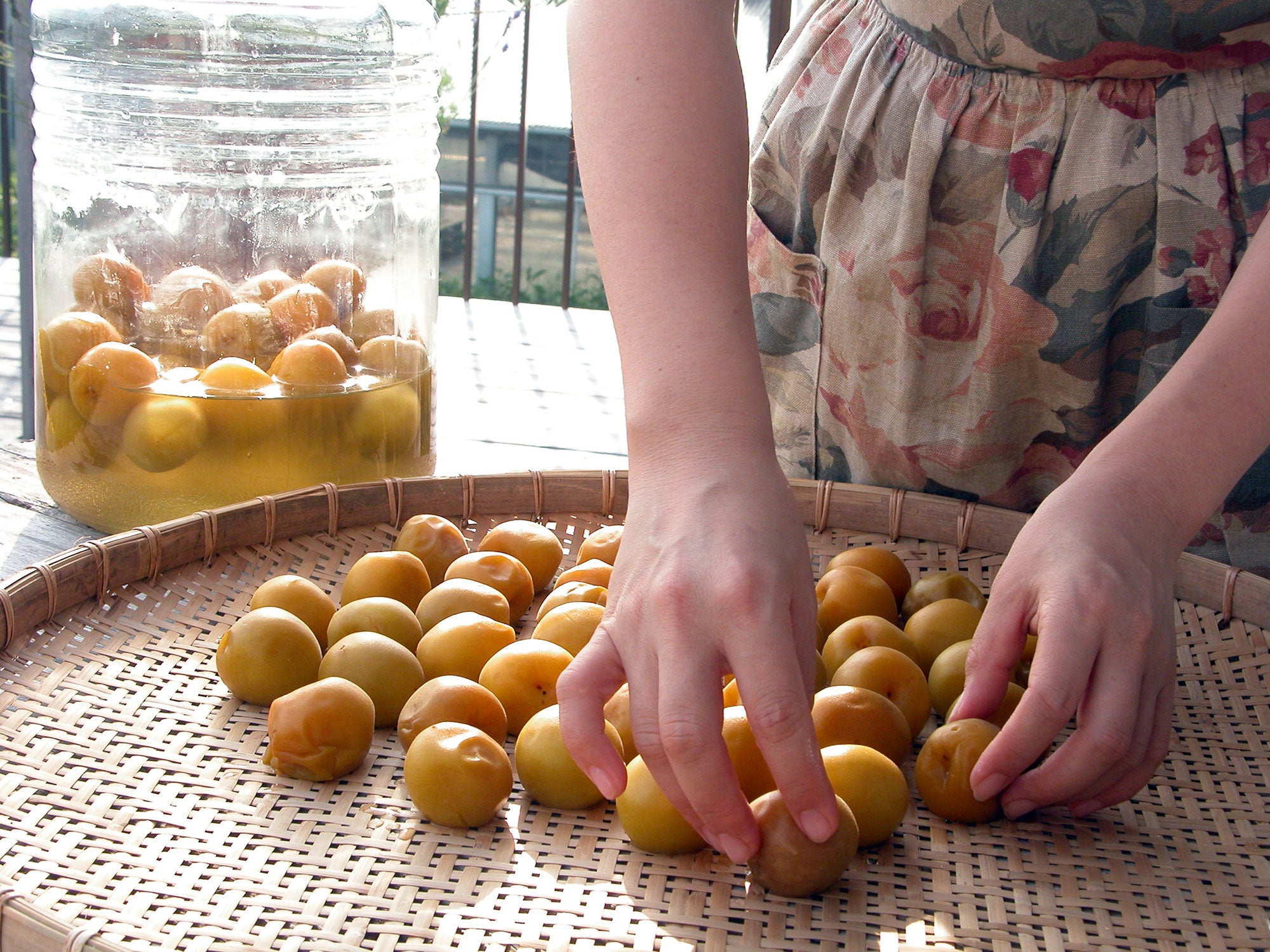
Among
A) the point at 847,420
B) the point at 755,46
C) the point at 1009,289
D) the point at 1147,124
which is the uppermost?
the point at 755,46

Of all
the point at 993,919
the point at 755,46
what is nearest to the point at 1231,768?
the point at 993,919

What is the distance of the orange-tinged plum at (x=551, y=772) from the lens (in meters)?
0.60

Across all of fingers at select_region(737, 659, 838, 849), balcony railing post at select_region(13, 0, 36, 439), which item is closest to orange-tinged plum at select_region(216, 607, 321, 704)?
fingers at select_region(737, 659, 838, 849)

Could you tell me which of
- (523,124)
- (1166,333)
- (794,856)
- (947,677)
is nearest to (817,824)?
(794,856)

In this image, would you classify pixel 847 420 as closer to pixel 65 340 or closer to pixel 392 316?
pixel 392 316

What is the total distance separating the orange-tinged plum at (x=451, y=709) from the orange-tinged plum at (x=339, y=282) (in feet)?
1.34

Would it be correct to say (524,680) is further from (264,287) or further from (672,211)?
(264,287)

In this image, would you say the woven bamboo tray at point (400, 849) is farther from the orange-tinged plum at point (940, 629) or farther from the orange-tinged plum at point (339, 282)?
the orange-tinged plum at point (339, 282)

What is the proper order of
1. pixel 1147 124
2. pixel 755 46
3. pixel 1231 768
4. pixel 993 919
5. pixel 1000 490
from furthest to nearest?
pixel 755 46
pixel 1000 490
pixel 1147 124
pixel 1231 768
pixel 993 919

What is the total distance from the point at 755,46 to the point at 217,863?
83.4 inches

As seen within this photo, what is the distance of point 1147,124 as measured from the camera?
805 millimetres

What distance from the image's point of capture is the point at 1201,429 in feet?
1.92

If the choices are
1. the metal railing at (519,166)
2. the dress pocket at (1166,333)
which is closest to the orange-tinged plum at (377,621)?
the dress pocket at (1166,333)

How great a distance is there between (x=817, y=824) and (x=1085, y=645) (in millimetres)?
147
